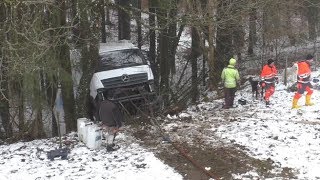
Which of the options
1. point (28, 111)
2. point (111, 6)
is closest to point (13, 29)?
point (28, 111)

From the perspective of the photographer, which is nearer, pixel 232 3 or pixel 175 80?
pixel 232 3

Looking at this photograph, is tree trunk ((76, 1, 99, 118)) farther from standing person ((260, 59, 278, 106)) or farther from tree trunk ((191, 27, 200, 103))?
standing person ((260, 59, 278, 106))

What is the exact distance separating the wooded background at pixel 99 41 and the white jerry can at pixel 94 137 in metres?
2.04

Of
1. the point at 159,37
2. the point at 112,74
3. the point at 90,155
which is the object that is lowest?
the point at 90,155

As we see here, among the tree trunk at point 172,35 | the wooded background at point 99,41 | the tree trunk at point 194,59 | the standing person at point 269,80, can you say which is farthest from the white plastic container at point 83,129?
the tree trunk at point 194,59

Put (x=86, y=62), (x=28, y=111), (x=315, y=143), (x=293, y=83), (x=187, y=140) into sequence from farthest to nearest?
(x=293, y=83) < (x=86, y=62) < (x=28, y=111) < (x=187, y=140) < (x=315, y=143)

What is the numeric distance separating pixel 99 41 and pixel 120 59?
6.11 feet

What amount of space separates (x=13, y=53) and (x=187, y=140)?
15.5 ft

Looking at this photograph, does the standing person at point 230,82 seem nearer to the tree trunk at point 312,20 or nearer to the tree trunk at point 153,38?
the tree trunk at point 153,38

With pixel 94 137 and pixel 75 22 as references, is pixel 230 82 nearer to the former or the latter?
pixel 75 22

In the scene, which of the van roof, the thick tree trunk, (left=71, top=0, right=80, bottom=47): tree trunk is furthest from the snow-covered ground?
the van roof

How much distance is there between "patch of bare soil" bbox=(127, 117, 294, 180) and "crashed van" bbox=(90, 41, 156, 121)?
3.45 meters

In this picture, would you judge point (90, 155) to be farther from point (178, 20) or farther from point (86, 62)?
point (178, 20)

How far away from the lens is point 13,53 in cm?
1118
